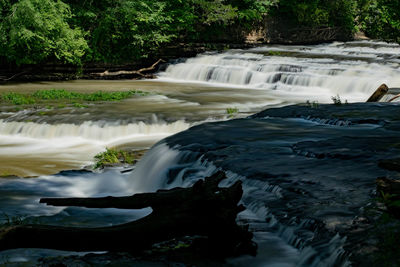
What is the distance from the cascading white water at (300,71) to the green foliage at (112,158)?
403 inches

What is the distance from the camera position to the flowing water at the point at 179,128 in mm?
6320

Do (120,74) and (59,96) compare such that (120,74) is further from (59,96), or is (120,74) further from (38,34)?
(59,96)

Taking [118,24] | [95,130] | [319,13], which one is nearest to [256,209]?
[95,130]

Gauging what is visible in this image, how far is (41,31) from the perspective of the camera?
24.2m

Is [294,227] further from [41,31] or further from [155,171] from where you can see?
[41,31]

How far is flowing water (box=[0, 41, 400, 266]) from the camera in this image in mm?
6320

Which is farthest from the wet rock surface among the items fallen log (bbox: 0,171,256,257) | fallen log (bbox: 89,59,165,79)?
fallen log (bbox: 89,59,165,79)

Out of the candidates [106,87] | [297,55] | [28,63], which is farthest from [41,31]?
[297,55]

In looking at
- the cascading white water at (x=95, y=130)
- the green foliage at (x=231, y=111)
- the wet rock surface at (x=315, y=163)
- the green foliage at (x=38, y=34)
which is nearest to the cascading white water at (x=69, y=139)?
the cascading white water at (x=95, y=130)

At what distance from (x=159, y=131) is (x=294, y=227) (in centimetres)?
938

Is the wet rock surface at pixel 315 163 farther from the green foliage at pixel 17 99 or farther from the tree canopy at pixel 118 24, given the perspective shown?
the green foliage at pixel 17 99

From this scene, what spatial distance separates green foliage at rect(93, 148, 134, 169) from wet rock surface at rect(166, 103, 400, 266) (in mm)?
1507

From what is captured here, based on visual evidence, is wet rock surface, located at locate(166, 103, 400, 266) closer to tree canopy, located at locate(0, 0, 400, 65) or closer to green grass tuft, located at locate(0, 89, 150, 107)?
tree canopy, located at locate(0, 0, 400, 65)

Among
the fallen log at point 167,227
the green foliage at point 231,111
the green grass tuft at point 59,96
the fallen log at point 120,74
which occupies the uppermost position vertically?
the fallen log at point 167,227
